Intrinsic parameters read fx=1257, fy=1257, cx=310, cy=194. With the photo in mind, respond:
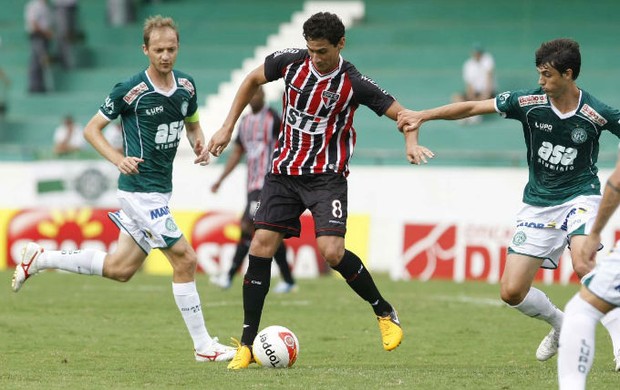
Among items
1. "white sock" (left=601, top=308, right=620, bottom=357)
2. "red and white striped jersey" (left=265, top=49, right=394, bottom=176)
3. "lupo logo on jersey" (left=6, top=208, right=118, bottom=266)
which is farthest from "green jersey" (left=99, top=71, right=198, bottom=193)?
"lupo logo on jersey" (left=6, top=208, right=118, bottom=266)

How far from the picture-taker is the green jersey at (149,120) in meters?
9.66

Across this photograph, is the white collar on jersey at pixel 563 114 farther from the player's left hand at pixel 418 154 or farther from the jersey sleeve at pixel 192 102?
the jersey sleeve at pixel 192 102

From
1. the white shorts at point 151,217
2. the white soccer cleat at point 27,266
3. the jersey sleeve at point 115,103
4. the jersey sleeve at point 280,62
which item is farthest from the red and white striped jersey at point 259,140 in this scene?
the jersey sleeve at point 280,62

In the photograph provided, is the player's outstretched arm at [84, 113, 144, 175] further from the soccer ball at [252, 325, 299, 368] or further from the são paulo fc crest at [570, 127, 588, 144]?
the são paulo fc crest at [570, 127, 588, 144]

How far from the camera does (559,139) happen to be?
29.8 ft

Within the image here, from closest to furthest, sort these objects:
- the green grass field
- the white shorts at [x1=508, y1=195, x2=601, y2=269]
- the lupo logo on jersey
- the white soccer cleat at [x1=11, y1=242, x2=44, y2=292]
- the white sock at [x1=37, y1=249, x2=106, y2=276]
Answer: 1. the green grass field
2. the white shorts at [x1=508, y1=195, x2=601, y2=269]
3. the white sock at [x1=37, y1=249, x2=106, y2=276]
4. the white soccer cleat at [x1=11, y1=242, x2=44, y2=292]
5. the lupo logo on jersey

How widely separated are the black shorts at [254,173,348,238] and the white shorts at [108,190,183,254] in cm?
82

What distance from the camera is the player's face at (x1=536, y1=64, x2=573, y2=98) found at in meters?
8.73

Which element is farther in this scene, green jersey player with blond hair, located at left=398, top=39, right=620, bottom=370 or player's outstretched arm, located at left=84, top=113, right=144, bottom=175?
player's outstretched arm, located at left=84, top=113, right=144, bottom=175

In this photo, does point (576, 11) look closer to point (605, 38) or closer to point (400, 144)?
point (605, 38)

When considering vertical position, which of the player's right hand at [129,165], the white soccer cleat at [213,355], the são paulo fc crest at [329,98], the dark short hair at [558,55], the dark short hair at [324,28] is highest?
the dark short hair at [324,28]

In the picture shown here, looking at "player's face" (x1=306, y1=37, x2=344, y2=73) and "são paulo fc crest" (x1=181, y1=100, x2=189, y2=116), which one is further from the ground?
"player's face" (x1=306, y1=37, x2=344, y2=73)

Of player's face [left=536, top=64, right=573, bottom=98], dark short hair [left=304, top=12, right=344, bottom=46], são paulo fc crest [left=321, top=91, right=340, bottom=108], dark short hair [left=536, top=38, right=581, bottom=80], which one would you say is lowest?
são paulo fc crest [left=321, top=91, right=340, bottom=108]

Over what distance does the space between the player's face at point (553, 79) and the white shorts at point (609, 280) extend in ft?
7.28
